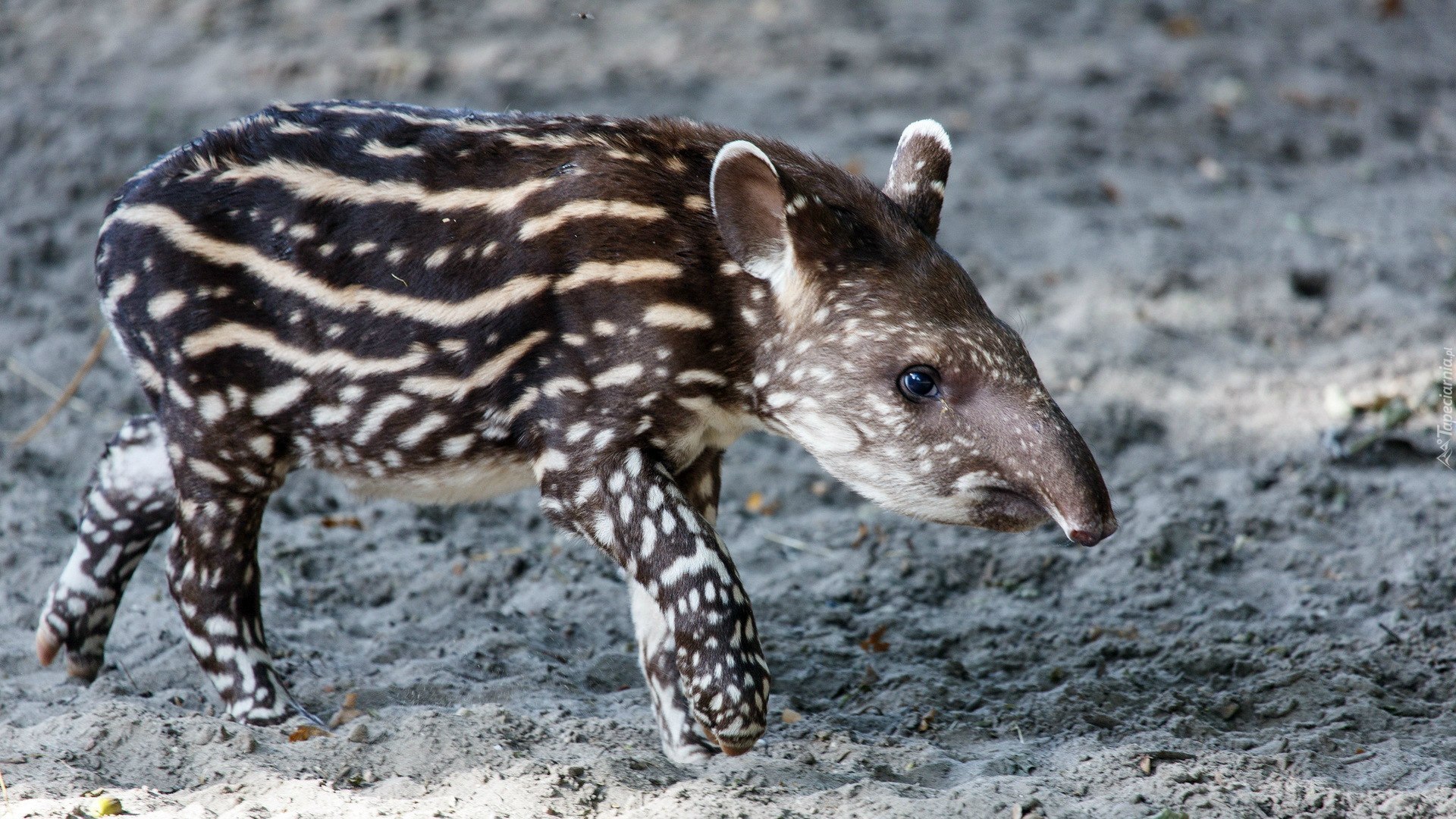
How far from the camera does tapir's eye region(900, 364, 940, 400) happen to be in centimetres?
390

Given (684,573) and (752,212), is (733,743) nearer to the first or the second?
(684,573)

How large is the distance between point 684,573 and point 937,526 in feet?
7.28

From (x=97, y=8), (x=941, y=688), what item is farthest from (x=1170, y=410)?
(x=97, y=8)

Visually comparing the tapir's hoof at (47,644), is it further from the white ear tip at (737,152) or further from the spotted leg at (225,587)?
the white ear tip at (737,152)

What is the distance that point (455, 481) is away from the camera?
441 centimetres

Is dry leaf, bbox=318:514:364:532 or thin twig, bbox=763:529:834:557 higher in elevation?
thin twig, bbox=763:529:834:557

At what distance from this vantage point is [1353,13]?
35.9ft

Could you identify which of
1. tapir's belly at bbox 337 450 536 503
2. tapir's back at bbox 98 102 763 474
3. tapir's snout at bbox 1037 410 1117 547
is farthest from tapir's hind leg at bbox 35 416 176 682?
tapir's snout at bbox 1037 410 1117 547

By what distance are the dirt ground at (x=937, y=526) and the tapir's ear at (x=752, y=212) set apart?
144 centimetres

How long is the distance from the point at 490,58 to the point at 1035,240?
12.8 feet

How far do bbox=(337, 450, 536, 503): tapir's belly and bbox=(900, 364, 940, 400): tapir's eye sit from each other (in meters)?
1.19

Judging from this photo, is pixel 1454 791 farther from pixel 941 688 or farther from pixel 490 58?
pixel 490 58

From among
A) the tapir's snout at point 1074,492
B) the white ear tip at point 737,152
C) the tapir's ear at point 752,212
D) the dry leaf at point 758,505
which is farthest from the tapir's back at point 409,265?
the dry leaf at point 758,505

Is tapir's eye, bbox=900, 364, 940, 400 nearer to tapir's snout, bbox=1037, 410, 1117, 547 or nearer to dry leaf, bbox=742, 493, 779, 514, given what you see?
tapir's snout, bbox=1037, 410, 1117, 547
